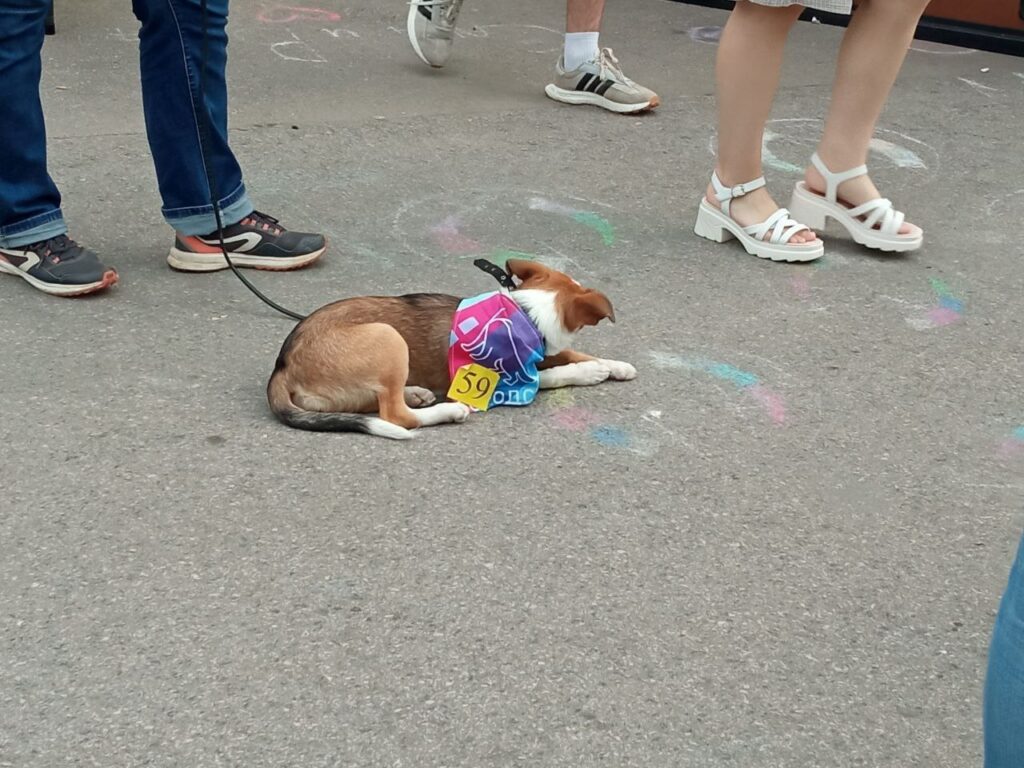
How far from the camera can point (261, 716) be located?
80.2 inches

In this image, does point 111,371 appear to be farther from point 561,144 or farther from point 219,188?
point 561,144

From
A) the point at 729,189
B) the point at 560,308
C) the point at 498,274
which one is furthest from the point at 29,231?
the point at 729,189

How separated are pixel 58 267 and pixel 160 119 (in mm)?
499

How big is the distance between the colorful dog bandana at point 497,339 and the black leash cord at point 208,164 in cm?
66

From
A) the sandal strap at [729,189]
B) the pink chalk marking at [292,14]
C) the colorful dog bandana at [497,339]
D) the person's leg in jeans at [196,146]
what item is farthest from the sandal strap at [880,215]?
the pink chalk marking at [292,14]

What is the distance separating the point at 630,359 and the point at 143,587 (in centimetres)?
146

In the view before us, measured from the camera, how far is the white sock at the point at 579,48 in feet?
17.6

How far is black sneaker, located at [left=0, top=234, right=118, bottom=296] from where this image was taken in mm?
3432

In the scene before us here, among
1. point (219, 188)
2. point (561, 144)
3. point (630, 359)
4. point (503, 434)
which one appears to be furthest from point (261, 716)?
point (561, 144)

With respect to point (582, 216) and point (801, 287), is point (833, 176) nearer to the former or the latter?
point (801, 287)

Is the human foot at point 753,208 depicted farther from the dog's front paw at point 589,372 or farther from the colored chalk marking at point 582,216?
the dog's front paw at point 589,372

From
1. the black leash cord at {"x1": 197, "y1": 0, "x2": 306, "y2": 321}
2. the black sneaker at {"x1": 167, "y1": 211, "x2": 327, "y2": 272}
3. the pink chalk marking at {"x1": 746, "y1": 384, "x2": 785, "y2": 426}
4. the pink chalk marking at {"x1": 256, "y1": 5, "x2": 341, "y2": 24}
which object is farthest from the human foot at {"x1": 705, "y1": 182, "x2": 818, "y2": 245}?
the pink chalk marking at {"x1": 256, "y1": 5, "x2": 341, "y2": 24}

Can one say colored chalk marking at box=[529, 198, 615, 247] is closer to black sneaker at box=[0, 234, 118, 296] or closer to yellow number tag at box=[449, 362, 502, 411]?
yellow number tag at box=[449, 362, 502, 411]

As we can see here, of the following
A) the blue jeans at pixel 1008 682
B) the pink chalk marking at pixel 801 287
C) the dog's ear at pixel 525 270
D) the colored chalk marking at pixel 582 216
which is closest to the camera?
the blue jeans at pixel 1008 682
